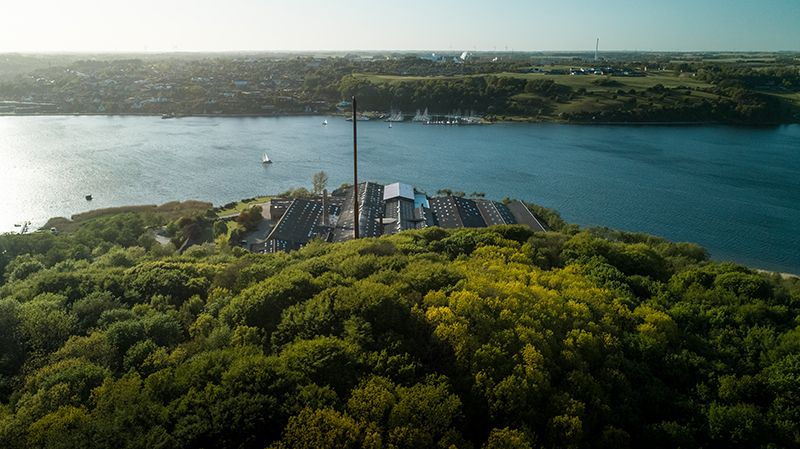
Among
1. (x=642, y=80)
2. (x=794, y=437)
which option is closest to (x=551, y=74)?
(x=642, y=80)

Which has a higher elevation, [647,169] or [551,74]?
[551,74]

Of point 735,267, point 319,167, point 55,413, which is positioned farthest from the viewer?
Result: point 319,167

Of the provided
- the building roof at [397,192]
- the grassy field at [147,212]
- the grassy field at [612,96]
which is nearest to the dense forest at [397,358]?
the grassy field at [147,212]

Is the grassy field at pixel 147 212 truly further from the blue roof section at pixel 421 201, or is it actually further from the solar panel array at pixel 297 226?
the blue roof section at pixel 421 201

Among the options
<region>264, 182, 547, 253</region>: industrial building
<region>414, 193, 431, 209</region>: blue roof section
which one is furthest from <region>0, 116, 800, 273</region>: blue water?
<region>264, 182, 547, 253</region>: industrial building

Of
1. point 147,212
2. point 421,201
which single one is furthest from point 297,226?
point 147,212

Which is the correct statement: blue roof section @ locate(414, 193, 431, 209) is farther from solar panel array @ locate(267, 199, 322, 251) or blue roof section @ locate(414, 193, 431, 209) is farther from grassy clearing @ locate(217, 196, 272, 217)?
grassy clearing @ locate(217, 196, 272, 217)

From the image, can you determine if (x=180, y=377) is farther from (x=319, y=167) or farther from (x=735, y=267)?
(x=319, y=167)

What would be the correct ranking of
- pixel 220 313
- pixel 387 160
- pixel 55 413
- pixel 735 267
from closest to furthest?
1. pixel 55 413
2. pixel 220 313
3. pixel 735 267
4. pixel 387 160
